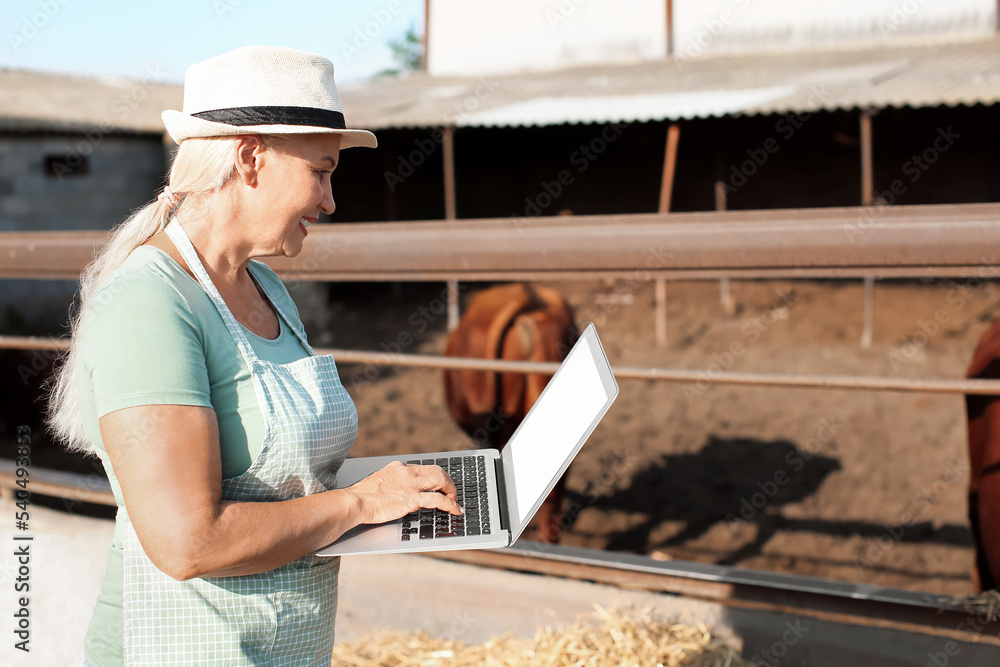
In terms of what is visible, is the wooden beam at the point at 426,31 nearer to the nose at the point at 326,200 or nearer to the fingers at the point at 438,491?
the nose at the point at 326,200

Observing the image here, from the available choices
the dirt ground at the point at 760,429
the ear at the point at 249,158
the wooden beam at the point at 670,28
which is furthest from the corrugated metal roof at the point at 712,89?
the ear at the point at 249,158

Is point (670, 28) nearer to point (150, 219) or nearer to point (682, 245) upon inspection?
point (682, 245)

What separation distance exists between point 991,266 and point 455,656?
1.35 m

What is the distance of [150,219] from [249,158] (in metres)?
0.18

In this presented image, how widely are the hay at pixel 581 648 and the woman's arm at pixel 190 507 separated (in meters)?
0.92

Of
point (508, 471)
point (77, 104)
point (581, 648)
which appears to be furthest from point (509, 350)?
point (77, 104)

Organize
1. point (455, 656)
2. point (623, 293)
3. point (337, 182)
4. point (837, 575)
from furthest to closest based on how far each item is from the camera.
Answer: point (337, 182)
point (623, 293)
point (837, 575)
point (455, 656)

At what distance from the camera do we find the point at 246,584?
1096 millimetres

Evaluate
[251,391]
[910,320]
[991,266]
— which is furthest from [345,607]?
[910,320]

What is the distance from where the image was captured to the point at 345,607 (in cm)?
218

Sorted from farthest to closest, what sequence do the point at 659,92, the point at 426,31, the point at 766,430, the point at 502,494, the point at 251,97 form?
1. the point at 426,31
2. the point at 659,92
3. the point at 766,430
4. the point at 502,494
5. the point at 251,97

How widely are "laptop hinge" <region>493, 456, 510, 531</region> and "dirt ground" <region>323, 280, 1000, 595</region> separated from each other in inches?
23.8

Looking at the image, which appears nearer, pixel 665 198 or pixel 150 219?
pixel 150 219

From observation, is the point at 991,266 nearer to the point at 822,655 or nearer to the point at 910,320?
the point at 822,655
